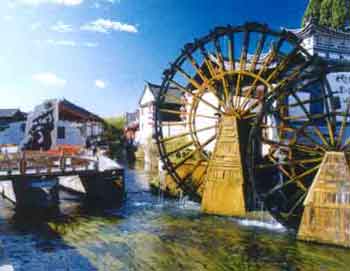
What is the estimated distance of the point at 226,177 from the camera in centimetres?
1338

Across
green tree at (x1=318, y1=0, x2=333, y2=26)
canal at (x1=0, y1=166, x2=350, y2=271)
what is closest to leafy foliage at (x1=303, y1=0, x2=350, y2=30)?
green tree at (x1=318, y1=0, x2=333, y2=26)

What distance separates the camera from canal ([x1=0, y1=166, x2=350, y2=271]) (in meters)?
8.91

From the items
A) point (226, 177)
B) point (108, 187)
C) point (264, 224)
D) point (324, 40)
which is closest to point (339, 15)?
point (324, 40)

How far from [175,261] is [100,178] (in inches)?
329

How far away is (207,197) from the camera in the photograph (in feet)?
45.1

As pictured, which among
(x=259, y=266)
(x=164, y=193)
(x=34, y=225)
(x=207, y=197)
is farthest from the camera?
(x=164, y=193)

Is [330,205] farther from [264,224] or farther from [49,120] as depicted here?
[49,120]

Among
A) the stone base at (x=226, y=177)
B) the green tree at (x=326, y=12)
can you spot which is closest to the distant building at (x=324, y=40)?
the green tree at (x=326, y=12)

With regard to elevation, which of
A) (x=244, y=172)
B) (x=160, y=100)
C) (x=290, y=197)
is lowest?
(x=290, y=197)

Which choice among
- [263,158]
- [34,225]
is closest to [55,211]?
[34,225]

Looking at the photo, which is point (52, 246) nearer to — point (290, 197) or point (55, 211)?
point (55, 211)

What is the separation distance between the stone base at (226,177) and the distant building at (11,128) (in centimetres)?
2526

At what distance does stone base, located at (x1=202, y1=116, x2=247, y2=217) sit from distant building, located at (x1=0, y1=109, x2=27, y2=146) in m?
25.3

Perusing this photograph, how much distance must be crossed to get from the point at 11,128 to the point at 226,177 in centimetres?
2862
